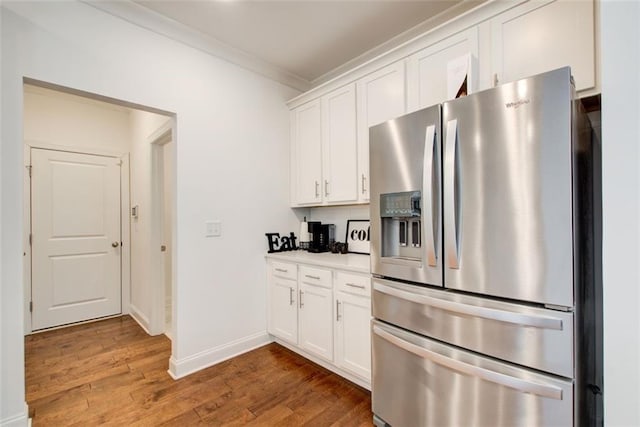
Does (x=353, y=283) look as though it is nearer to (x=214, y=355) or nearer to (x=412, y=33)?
(x=214, y=355)

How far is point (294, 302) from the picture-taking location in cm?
260

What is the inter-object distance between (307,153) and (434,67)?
1.39 m

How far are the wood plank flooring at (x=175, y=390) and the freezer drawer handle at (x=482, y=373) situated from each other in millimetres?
672

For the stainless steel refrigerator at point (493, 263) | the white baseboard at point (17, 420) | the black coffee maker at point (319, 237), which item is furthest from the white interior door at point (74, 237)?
the stainless steel refrigerator at point (493, 263)

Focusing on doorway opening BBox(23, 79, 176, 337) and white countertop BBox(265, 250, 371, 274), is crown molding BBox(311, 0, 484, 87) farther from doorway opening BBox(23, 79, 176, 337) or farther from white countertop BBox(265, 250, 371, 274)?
doorway opening BBox(23, 79, 176, 337)

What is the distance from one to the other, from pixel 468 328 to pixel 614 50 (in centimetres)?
110

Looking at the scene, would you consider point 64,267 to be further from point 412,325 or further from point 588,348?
point 588,348

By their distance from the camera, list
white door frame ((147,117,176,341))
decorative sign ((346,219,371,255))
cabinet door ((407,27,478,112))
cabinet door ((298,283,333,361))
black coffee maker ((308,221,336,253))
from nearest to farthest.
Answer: cabinet door ((407,27,478,112)) < cabinet door ((298,283,333,361)) < decorative sign ((346,219,371,255)) < black coffee maker ((308,221,336,253)) < white door frame ((147,117,176,341))

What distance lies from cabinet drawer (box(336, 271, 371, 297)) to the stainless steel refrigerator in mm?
313

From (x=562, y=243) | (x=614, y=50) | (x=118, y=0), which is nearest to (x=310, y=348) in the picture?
(x=562, y=243)

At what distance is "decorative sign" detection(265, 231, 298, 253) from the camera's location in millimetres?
2976

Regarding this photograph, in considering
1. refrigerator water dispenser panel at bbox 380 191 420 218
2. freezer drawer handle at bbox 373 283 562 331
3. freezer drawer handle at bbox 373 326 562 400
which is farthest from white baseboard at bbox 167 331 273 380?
refrigerator water dispenser panel at bbox 380 191 420 218

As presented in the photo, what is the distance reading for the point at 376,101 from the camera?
2324 millimetres

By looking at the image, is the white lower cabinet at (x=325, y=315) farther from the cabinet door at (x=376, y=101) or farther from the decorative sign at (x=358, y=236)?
the cabinet door at (x=376, y=101)
